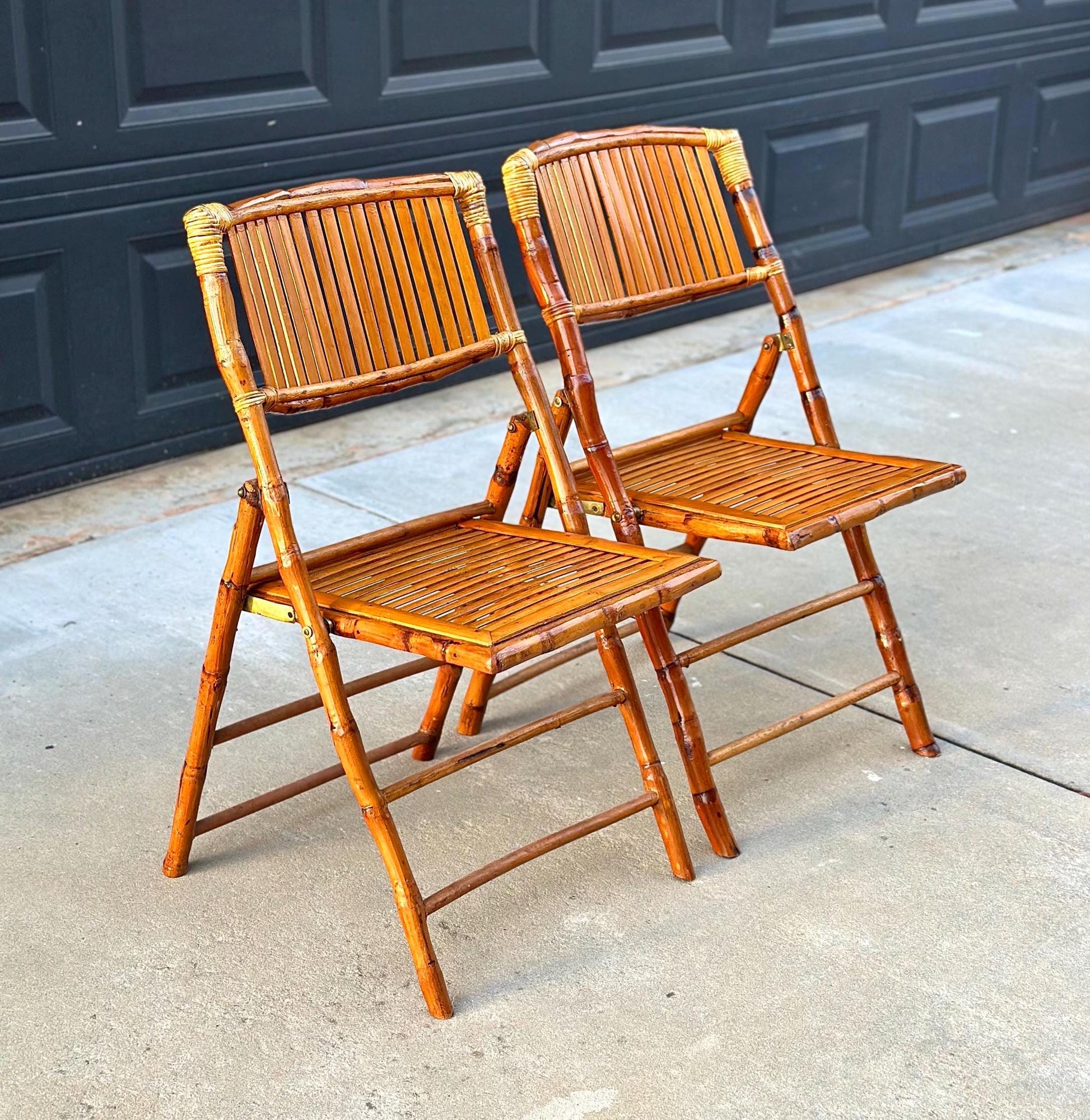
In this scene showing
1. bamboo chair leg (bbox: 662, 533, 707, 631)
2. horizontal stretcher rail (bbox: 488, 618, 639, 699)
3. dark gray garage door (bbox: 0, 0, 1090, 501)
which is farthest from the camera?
dark gray garage door (bbox: 0, 0, 1090, 501)

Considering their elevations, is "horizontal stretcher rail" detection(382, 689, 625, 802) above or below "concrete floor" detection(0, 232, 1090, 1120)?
above

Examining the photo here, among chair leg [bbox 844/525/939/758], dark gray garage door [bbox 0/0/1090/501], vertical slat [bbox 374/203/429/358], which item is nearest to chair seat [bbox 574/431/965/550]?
chair leg [bbox 844/525/939/758]

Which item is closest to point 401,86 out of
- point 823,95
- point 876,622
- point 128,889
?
point 823,95

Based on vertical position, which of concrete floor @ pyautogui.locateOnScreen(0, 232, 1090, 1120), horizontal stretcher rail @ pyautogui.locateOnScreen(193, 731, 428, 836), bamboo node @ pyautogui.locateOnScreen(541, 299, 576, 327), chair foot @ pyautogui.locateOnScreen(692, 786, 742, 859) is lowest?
concrete floor @ pyautogui.locateOnScreen(0, 232, 1090, 1120)

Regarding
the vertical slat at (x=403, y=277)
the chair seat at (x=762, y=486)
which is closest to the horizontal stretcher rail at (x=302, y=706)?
→ the chair seat at (x=762, y=486)

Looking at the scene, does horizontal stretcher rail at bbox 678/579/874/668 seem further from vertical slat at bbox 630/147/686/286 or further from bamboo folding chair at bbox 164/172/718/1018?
vertical slat at bbox 630/147/686/286

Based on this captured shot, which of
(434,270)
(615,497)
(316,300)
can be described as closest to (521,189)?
(434,270)

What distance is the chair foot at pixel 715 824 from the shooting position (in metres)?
2.23

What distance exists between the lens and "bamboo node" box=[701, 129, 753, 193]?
2598 millimetres

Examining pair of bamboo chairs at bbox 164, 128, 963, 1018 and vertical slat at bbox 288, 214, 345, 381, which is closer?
pair of bamboo chairs at bbox 164, 128, 963, 1018

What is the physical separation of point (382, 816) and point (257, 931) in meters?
0.30

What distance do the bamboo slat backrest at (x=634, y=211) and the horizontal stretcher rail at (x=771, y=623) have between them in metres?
0.55

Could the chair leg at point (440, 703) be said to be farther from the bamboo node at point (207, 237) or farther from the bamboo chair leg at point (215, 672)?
the bamboo node at point (207, 237)

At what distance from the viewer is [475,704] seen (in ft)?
8.36
